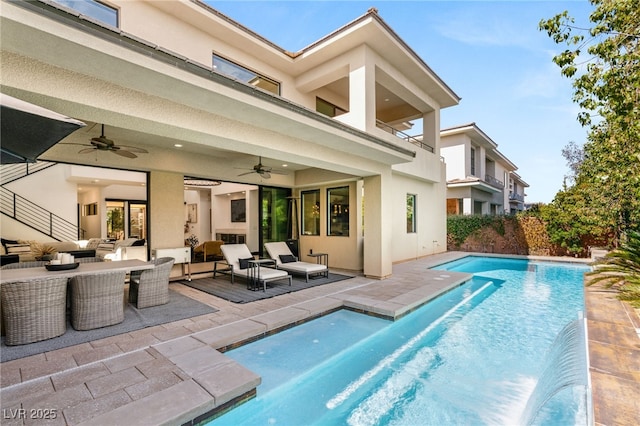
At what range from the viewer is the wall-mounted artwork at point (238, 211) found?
15145mm

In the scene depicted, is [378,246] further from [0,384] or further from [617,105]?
[0,384]

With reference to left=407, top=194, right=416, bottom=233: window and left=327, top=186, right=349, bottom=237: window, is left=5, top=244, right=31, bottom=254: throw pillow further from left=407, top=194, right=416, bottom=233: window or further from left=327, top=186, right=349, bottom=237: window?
left=407, top=194, right=416, bottom=233: window

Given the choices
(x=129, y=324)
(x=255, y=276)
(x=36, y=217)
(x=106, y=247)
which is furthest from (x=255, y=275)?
(x=36, y=217)

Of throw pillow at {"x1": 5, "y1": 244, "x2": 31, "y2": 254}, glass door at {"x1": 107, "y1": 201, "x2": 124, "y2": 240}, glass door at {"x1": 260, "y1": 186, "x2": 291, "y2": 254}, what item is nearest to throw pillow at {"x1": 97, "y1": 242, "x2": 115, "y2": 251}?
throw pillow at {"x1": 5, "y1": 244, "x2": 31, "y2": 254}

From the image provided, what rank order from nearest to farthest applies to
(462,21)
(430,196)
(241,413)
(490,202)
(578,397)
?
1. (578,397)
2. (241,413)
3. (462,21)
4. (430,196)
5. (490,202)

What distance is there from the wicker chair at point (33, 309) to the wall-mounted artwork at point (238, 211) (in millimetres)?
10559

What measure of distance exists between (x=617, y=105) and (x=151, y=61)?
6.10m

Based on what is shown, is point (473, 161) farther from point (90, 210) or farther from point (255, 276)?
point (90, 210)

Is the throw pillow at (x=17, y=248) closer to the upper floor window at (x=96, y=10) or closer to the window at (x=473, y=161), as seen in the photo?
the upper floor window at (x=96, y=10)

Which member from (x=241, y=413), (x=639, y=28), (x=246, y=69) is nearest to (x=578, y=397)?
(x=241, y=413)

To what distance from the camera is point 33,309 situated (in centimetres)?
412

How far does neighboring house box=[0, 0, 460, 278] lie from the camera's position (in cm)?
307

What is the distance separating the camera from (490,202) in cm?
2330

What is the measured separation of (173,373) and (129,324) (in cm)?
214
